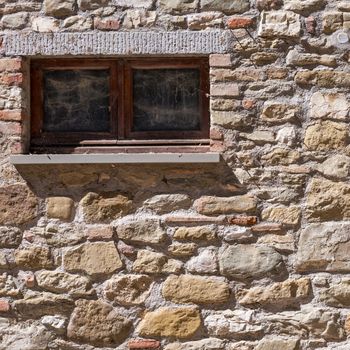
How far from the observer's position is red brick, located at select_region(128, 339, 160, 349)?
13.2 feet

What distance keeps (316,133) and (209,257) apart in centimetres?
89

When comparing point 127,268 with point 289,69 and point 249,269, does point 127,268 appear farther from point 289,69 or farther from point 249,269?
point 289,69

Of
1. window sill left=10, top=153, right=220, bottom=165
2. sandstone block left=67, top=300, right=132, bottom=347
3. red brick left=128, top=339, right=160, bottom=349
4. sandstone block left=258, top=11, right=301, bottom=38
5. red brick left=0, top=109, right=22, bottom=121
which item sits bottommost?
red brick left=128, top=339, right=160, bottom=349

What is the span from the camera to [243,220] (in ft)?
13.1

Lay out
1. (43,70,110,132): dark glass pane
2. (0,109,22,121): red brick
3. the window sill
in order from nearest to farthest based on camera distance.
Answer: the window sill, (0,109,22,121): red brick, (43,70,110,132): dark glass pane

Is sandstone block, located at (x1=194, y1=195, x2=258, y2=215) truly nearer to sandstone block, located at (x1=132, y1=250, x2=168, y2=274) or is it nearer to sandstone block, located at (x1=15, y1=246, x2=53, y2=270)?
sandstone block, located at (x1=132, y1=250, x2=168, y2=274)

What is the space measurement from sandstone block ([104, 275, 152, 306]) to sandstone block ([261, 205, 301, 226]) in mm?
762

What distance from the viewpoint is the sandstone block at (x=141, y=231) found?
4008 mm

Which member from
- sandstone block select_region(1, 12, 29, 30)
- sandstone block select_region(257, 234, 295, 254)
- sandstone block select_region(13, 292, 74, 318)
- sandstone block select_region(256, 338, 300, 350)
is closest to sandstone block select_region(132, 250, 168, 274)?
sandstone block select_region(13, 292, 74, 318)

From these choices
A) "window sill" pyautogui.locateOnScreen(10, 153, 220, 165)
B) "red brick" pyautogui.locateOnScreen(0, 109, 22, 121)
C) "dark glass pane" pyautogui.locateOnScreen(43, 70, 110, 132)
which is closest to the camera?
"window sill" pyautogui.locateOnScreen(10, 153, 220, 165)

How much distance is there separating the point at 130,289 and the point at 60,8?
5.26 feet

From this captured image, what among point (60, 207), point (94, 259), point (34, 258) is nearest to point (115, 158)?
point (60, 207)

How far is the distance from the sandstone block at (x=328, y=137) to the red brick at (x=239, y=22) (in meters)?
0.67

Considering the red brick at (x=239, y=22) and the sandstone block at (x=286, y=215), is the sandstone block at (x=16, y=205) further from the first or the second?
the red brick at (x=239, y=22)
